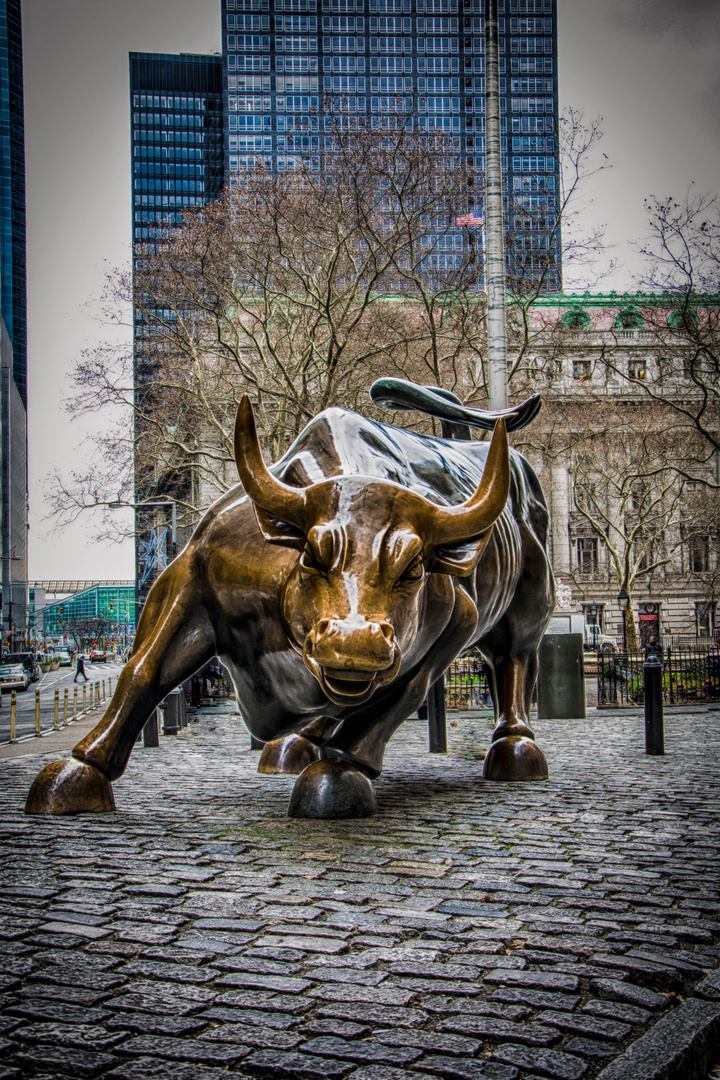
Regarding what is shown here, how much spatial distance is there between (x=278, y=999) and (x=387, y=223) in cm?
2077

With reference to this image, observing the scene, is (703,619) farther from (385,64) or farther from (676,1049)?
(385,64)

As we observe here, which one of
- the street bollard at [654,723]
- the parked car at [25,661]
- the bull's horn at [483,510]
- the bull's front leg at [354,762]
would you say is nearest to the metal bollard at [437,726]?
the street bollard at [654,723]

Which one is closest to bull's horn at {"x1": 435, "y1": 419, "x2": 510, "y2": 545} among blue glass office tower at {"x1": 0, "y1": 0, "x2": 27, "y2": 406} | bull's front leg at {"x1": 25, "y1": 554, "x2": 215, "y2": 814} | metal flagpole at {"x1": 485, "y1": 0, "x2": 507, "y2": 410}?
bull's front leg at {"x1": 25, "y1": 554, "x2": 215, "y2": 814}

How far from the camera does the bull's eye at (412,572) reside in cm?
427

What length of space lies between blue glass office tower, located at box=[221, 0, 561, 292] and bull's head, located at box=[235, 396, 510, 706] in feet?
264

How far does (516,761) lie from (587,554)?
5368cm

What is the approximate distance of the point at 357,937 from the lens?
3176 mm

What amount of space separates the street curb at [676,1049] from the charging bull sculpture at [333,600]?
1.71 meters

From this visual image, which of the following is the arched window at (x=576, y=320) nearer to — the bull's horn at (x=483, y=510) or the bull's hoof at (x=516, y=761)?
the bull's hoof at (x=516, y=761)

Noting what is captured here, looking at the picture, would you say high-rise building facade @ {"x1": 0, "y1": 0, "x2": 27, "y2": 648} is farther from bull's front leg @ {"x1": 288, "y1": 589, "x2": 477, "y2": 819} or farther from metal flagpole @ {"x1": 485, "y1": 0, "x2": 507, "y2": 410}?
bull's front leg @ {"x1": 288, "y1": 589, "x2": 477, "y2": 819}

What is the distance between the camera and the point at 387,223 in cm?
2159

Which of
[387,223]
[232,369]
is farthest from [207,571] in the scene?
[232,369]

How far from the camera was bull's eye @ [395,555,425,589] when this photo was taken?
4.27 m

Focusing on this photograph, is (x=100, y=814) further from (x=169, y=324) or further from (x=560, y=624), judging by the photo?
(x=560, y=624)
